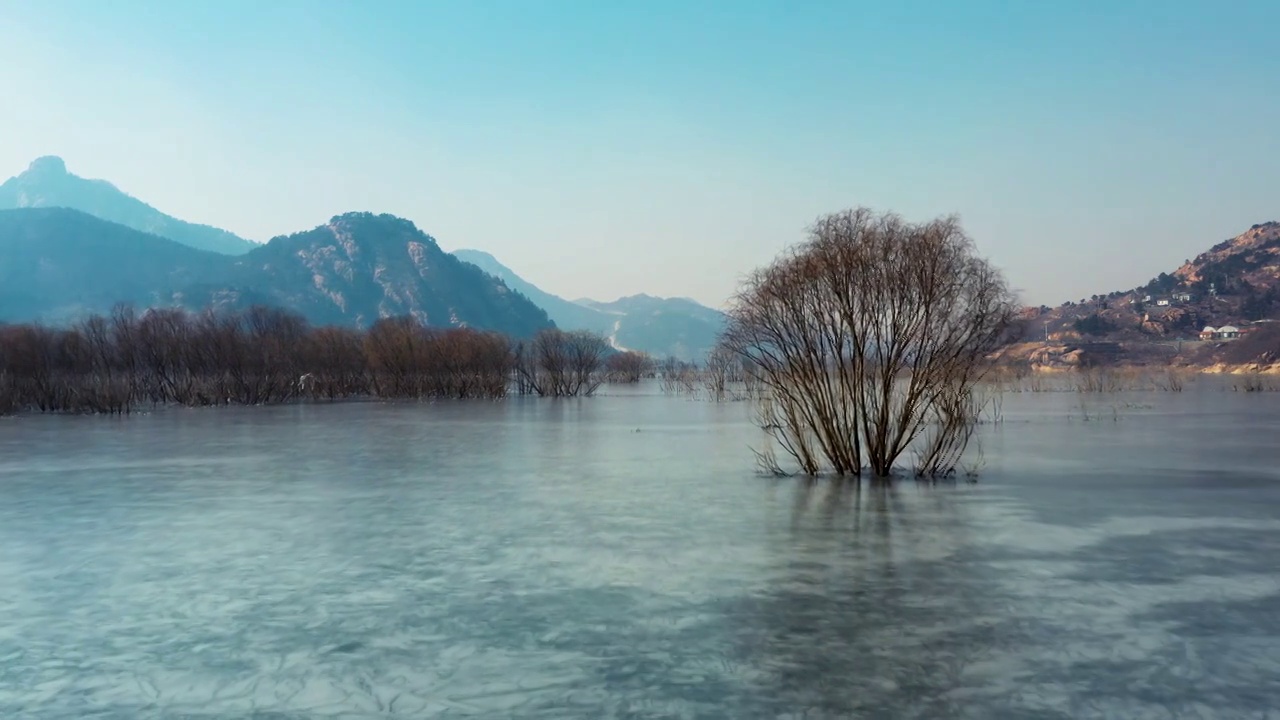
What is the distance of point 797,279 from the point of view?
48.0 feet

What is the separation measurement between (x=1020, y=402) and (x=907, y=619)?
38.1 m

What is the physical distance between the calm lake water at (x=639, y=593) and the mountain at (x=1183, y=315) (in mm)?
103847

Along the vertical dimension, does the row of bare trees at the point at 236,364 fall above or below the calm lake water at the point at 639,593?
above

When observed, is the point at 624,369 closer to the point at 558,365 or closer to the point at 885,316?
the point at 558,365

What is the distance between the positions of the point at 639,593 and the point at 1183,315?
6662 inches

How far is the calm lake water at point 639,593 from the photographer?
17.4 feet

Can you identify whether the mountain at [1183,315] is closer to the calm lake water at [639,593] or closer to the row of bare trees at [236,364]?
the row of bare trees at [236,364]

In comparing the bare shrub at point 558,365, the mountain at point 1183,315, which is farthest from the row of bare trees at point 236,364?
the mountain at point 1183,315

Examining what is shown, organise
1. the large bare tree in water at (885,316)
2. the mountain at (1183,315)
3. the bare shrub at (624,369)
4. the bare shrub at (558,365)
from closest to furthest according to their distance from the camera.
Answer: the large bare tree in water at (885,316), the bare shrub at (558,365), the bare shrub at (624,369), the mountain at (1183,315)

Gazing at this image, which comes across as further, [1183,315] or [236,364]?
[1183,315]

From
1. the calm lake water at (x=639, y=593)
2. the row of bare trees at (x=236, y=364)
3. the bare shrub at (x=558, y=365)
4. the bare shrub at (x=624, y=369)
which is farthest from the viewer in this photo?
the bare shrub at (x=624, y=369)

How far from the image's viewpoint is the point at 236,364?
1903 inches

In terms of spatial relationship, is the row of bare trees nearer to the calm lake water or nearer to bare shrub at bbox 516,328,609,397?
bare shrub at bbox 516,328,609,397

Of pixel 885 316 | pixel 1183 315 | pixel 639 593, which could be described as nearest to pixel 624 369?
pixel 885 316
